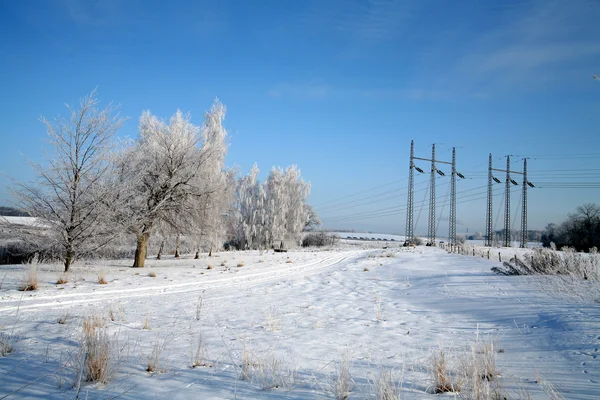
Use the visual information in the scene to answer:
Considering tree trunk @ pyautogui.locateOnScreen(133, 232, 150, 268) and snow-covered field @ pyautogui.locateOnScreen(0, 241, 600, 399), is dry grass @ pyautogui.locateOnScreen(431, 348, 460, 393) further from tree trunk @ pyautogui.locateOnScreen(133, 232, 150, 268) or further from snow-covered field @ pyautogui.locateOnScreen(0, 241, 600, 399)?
tree trunk @ pyautogui.locateOnScreen(133, 232, 150, 268)

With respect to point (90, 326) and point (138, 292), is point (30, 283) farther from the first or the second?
point (90, 326)

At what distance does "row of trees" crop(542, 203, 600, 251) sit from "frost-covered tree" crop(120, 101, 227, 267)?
38528 mm

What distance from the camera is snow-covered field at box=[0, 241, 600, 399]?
3.86 metres

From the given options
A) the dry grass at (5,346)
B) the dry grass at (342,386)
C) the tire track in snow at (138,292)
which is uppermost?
the dry grass at (342,386)

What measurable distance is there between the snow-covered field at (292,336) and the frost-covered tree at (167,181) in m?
5.47

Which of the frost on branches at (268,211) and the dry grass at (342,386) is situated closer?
the dry grass at (342,386)

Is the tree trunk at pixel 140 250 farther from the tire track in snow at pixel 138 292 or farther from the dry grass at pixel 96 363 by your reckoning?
the dry grass at pixel 96 363

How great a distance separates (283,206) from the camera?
42.4 m

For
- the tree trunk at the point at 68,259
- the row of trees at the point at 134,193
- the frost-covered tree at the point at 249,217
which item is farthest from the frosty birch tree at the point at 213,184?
the frost-covered tree at the point at 249,217

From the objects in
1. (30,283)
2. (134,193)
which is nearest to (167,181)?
(134,193)

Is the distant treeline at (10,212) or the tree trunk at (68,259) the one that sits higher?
the distant treeline at (10,212)

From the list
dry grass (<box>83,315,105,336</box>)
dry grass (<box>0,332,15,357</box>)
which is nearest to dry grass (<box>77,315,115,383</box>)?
dry grass (<box>83,315,105,336</box>)

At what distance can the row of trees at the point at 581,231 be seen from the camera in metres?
41.3

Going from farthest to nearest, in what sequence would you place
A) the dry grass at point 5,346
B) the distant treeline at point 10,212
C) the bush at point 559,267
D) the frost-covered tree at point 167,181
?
1. the frost-covered tree at point 167,181
2. the distant treeline at point 10,212
3. the bush at point 559,267
4. the dry grass at point 5,346
